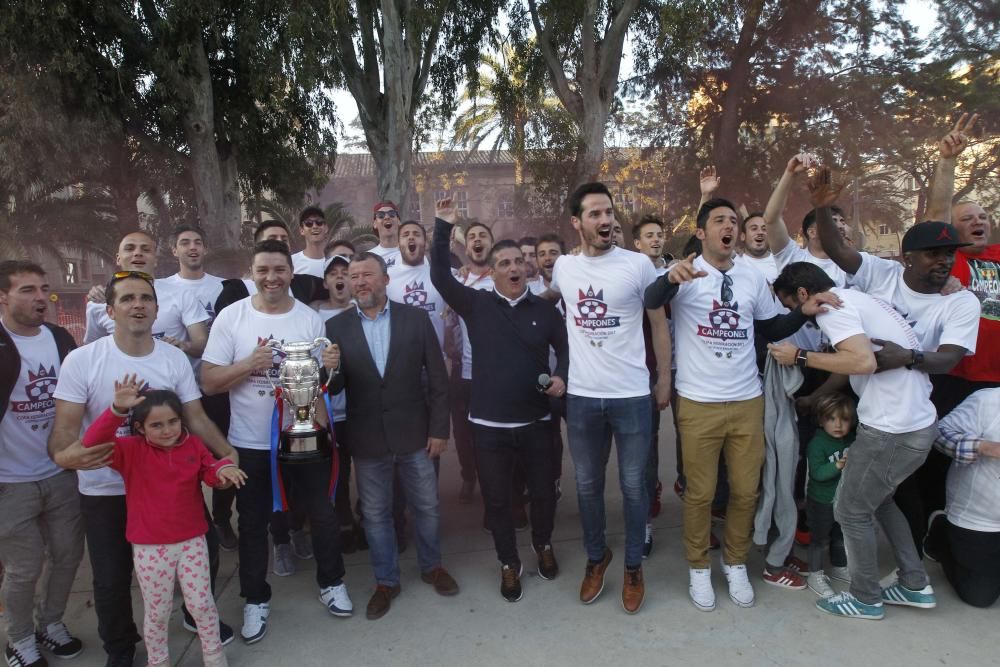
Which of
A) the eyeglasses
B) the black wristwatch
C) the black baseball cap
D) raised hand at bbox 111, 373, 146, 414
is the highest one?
the black baseball cap

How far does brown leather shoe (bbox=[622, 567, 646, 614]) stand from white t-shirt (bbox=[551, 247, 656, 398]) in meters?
1.04

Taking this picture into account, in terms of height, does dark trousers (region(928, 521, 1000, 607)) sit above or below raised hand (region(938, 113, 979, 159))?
below

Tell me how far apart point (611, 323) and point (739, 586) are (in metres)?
1.69

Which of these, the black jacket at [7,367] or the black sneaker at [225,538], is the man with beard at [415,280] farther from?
the black jacket at [7,367]

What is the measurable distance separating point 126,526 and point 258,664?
0.97 metres

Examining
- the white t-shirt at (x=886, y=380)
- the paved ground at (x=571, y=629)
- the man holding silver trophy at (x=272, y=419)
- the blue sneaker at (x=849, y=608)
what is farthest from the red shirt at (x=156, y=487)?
the blue sneaker at (x=849, y=608)

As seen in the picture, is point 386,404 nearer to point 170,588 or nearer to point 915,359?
point 170,588

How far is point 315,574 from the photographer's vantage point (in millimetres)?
4121

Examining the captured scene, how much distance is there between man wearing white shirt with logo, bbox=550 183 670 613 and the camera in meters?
3.50

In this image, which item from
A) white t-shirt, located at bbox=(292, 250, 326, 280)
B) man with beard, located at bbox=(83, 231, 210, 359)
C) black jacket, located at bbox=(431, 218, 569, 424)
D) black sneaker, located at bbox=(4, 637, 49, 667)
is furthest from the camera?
white t-shirt, located at bbox=(292, 250, 326, 280)

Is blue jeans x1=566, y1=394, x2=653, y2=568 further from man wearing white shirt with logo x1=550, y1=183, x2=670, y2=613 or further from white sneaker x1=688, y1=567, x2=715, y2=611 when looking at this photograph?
white sneaker x1=688, y1=567, x2=715, y2=611

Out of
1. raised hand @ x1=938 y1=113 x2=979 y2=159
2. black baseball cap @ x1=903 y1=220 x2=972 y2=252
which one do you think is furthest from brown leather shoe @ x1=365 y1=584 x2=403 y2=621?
raised hand @ x1=938 y1=113 x2=979 y2=159

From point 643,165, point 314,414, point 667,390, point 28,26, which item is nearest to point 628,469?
point 667,390

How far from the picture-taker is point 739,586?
11.7ft
